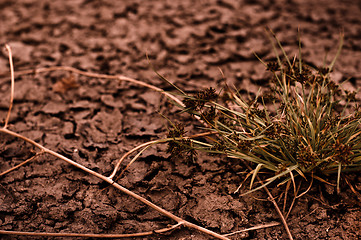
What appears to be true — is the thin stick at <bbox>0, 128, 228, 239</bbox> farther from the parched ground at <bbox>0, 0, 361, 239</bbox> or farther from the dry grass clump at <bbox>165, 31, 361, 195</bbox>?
the dry grass clump at <bbox>165, 31, 361, 195</bbox>

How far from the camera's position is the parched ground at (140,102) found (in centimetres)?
113

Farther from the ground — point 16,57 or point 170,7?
point 170,7

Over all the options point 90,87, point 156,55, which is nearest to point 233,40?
point 156,55

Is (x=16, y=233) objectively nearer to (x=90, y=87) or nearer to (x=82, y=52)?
(x=90, y=87)

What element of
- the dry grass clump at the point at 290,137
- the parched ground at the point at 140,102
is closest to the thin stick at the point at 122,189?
the parched ground at the point at 140,102

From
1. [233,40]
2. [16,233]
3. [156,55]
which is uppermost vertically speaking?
[233,40]

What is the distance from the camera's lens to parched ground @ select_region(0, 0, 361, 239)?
113 cm

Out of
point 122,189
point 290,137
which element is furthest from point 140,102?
point 290,137

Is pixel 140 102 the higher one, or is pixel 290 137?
pixel 290 137

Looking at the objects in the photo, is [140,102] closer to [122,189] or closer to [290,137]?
[122,189]

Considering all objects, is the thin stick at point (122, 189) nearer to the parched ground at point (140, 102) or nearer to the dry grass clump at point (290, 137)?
the parched ground at point (140, 102)

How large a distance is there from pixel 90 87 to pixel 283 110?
3.45ft

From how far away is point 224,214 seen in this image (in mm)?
1137

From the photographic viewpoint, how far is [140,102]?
1646 mm
